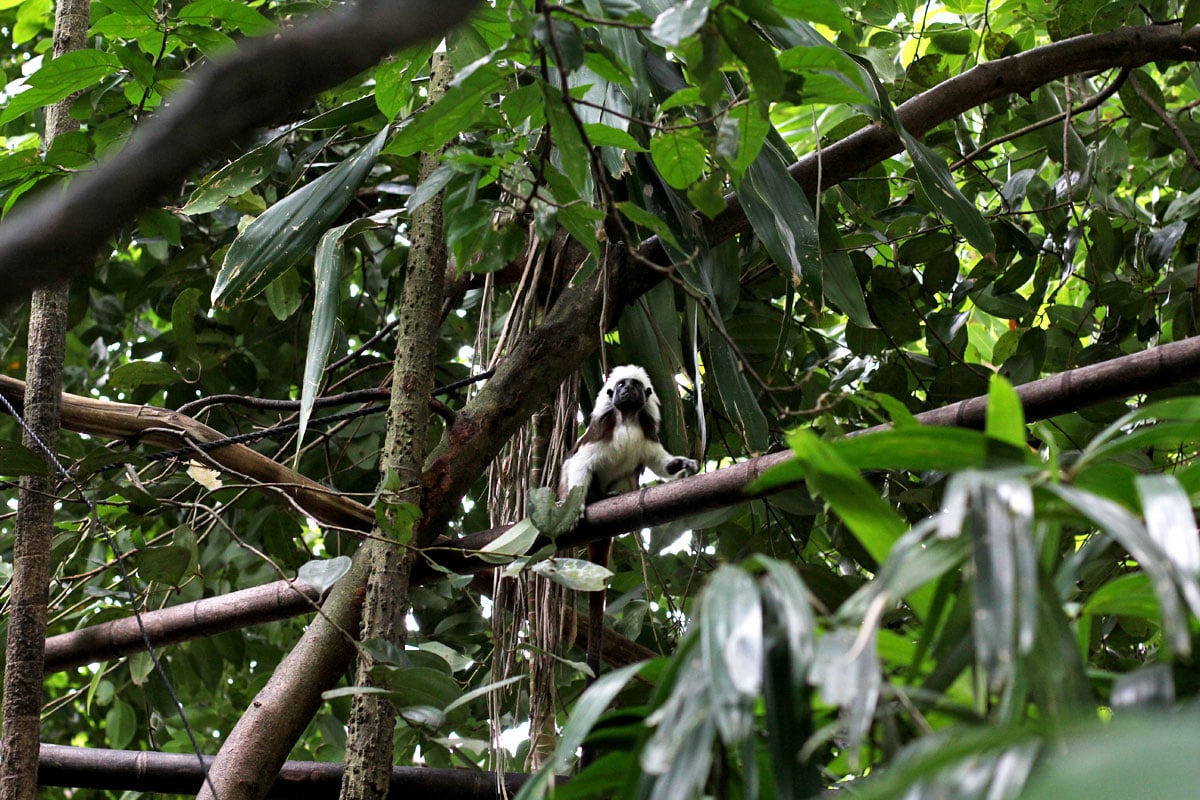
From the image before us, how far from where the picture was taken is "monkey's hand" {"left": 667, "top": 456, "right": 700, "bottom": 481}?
331 centimetres

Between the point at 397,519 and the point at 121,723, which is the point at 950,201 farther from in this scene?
the point at 121,723

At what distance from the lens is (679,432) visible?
3.11m

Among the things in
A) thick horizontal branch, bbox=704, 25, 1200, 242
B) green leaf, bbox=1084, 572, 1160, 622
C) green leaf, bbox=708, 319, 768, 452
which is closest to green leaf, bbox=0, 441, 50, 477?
green leaf, bbox=708, 319, 768, 452

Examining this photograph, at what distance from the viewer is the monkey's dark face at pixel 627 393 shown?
386 cm

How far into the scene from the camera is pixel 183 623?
9.23 ft

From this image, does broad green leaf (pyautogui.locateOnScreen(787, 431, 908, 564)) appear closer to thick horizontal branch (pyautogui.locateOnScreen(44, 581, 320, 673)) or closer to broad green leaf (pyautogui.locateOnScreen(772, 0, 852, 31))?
broad green leaf (pyautogui.locateOnScreen(772, 0, 852, 31))

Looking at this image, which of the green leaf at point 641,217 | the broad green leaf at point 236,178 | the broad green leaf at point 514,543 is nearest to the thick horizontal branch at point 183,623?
the broad green leaf at point 514,543

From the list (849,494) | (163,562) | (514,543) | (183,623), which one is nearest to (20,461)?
(163,562)

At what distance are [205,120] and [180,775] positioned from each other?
2.40 metres

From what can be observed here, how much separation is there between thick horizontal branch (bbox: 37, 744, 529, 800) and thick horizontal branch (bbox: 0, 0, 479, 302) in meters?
2.13

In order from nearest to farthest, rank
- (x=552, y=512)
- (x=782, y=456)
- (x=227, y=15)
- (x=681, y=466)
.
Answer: (x=782, y=456) < (x=552, y=512) < (x=227, y=15) < (x=681, y=466)

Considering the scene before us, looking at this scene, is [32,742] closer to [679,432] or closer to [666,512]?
[666,512]

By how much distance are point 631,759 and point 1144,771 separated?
0.74 metres

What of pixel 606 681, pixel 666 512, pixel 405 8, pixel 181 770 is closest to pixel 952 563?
pixel 606 681
